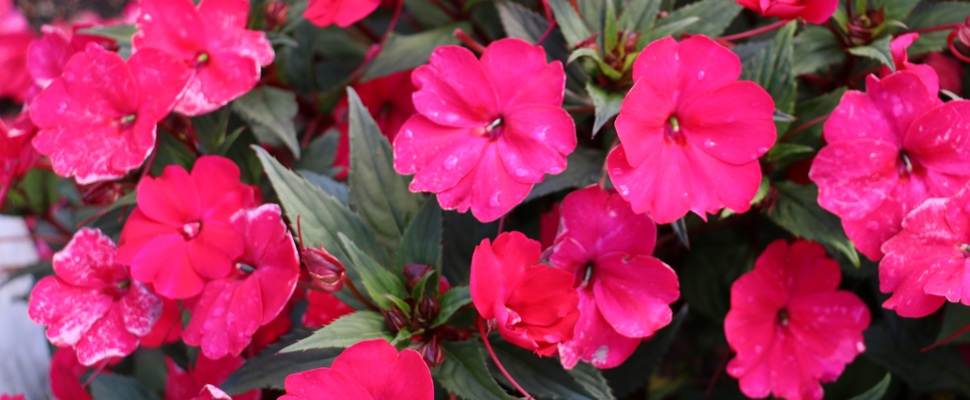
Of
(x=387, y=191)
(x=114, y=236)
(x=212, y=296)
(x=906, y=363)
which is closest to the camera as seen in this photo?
(x=212, y=296)

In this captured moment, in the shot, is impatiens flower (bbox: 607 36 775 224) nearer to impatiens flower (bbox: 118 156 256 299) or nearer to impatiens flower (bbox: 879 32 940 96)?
impatiens flower (bbox: 879 32 940 96)

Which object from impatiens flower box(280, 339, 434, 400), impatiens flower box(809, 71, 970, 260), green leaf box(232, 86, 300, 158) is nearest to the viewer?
impatiens flower box(280, 339, 434, 400)

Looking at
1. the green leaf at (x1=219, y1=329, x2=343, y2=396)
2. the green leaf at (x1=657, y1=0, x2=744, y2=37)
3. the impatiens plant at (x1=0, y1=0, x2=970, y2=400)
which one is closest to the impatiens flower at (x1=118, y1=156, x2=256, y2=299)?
the impatiens plant at (x1=0, y1=0, x2=970, y2=400)

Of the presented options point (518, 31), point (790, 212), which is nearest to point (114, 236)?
point (518, 31)

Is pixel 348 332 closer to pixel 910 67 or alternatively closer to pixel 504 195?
pixel 504 195

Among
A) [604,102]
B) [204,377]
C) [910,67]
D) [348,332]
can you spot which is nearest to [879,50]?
[910,67]

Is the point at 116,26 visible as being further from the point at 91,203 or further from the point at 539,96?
the point at 539,96
